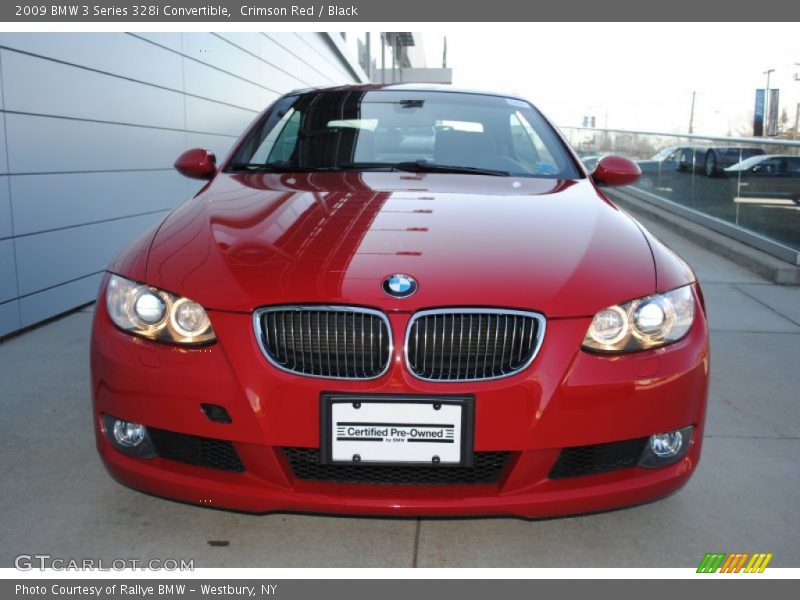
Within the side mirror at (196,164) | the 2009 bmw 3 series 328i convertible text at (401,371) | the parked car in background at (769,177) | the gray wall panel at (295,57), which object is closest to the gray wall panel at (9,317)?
the side mirror at (196,164)

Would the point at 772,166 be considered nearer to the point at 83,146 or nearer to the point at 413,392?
the point at 83,146

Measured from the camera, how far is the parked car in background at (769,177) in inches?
277

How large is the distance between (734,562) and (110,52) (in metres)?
5.67

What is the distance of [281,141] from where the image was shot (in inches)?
144

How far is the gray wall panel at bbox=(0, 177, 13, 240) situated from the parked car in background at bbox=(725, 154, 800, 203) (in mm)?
6243

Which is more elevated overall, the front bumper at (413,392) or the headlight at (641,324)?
the headlight at (641,324)

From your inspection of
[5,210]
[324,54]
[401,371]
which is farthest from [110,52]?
[324,54]

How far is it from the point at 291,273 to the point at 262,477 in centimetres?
56

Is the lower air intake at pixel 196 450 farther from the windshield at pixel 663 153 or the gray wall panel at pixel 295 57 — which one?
the gray wall panel at pixel 295 57

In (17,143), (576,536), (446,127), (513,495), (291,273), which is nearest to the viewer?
(513,495)

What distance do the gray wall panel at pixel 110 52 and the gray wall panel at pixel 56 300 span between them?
1539 millimetres

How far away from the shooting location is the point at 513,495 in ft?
6.79
